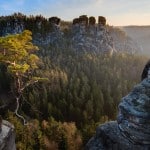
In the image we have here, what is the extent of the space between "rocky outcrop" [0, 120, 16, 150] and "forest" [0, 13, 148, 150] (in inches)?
395

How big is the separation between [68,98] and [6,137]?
2997 centimetres

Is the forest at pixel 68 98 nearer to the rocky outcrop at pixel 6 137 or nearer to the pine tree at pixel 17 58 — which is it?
the pine tree at pixel 17 58

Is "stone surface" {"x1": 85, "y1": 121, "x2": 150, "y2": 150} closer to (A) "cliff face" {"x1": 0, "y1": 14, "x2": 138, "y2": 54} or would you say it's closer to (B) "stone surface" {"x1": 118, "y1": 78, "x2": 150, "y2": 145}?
(B) "stone surface" {"x1": 118, "y1": 78, "x2": 150, "y2": 145}

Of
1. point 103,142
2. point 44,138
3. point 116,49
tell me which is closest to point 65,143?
point 44,138

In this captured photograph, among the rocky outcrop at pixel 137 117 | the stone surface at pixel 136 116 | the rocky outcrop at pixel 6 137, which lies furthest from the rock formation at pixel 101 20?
the stone surface at pixel 136 116

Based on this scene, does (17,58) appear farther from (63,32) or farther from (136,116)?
(136,116)

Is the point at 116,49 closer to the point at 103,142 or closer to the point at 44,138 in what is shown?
the point at 44,138

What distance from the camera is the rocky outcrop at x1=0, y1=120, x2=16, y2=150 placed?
1984cm

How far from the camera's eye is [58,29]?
293ft

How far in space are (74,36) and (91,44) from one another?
4.83 meters

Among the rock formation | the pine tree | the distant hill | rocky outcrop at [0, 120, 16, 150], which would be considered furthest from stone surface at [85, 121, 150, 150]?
the distant hill

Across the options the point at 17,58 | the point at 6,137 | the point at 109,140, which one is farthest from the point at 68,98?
the point at 109,140

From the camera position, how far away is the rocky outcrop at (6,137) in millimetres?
19844

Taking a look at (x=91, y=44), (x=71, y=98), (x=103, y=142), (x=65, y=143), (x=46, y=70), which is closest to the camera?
(x=103, y=142)
